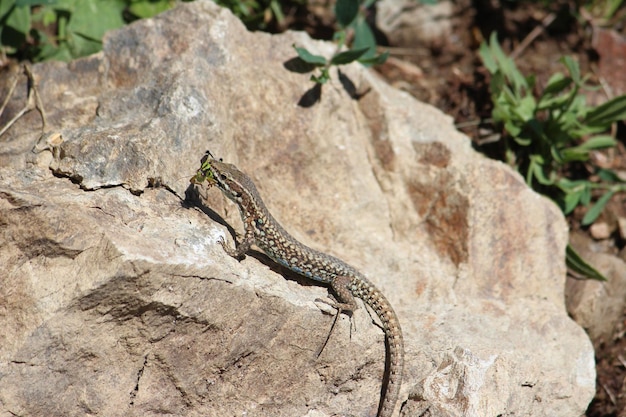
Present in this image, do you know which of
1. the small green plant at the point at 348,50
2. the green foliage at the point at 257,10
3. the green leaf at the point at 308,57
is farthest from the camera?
the green foliage at the point at 257,10

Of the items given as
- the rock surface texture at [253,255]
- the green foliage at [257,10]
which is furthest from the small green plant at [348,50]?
the green foliage at [257,10]

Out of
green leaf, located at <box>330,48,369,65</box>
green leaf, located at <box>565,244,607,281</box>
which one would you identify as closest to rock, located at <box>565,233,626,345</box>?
green leaf, located at <box>565,244,607,281</box>

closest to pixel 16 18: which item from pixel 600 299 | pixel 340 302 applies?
pixel 340 302

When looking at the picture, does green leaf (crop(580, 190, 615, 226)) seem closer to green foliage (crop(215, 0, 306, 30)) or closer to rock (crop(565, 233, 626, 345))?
rock (crop(565, 233, 626, 345))

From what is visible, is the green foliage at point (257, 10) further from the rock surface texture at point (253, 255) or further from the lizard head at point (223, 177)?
the lizard head at point (223, 177)

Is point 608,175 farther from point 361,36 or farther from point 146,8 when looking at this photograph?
point 146,8

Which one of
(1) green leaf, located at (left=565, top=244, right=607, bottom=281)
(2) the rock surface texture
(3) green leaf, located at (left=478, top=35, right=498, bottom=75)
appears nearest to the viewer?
(2) the rock surface texture

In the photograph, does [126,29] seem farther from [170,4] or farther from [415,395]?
[415,395]
